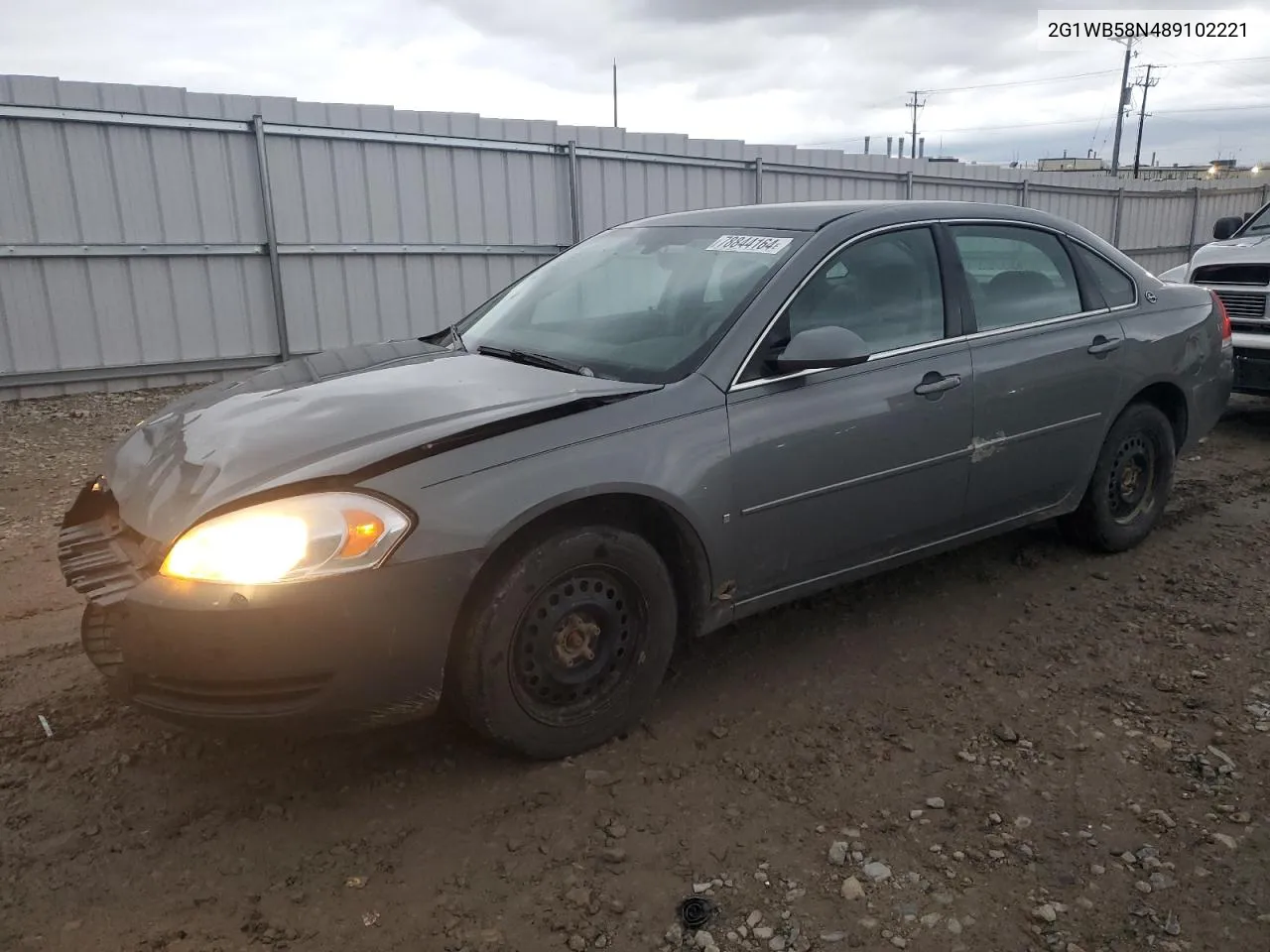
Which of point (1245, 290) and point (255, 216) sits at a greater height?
point (255, 216)

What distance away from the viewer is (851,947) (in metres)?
2.19

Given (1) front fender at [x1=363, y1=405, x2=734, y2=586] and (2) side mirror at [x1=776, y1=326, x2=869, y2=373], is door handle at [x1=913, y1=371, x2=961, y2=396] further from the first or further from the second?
(1) front fender at [x1=363, y1=405, x2=734, y2=586]

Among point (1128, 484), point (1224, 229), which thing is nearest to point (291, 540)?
point (1128, 484)

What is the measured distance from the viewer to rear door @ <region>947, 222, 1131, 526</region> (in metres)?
3.84

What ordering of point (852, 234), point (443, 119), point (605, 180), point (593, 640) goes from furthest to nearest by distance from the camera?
point (605, 180) → point (443, 119) → point (852, 234) → point (593, 640)

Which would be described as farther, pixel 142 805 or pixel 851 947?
pixel 142 805

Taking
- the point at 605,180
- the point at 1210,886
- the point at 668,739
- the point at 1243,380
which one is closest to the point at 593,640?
the point at 668,739

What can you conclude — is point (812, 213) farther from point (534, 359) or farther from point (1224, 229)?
point (1224, 229)

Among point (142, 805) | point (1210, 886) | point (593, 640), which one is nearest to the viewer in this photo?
point (1210, 886)

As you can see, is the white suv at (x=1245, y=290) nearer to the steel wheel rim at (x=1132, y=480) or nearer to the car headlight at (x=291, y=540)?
the steel wheel rim at (x=1132, y=480)

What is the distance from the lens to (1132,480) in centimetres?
467

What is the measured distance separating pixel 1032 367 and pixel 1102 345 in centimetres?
56

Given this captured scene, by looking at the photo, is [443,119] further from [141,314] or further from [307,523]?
[307,523]

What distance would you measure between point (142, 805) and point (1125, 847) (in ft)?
8.93
